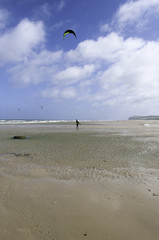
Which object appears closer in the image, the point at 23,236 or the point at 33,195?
the point at 23,236

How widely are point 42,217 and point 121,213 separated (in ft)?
5.59

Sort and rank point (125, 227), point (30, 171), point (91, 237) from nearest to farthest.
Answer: point (91, 237)
point (125, 227)
point (30, 171)

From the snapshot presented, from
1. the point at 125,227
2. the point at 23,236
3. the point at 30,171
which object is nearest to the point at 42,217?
the point at 23,236

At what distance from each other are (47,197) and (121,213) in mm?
1892

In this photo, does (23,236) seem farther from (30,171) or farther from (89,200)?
(30,171)

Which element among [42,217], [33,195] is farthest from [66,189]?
[42,217]

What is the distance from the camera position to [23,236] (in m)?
2.70

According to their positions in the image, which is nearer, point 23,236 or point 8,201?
point 23,236

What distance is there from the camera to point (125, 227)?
288 cm

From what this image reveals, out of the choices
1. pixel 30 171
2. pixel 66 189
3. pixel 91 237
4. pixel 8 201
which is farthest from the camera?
pixel 30 171

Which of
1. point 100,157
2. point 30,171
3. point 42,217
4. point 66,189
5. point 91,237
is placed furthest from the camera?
point 100,157

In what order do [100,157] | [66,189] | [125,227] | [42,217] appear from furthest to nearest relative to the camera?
[100,157], [66,189], [42,217], [125,227]

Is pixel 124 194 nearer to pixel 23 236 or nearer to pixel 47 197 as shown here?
pixel 47 197

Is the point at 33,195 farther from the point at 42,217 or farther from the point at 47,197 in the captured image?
the point at 42,217
